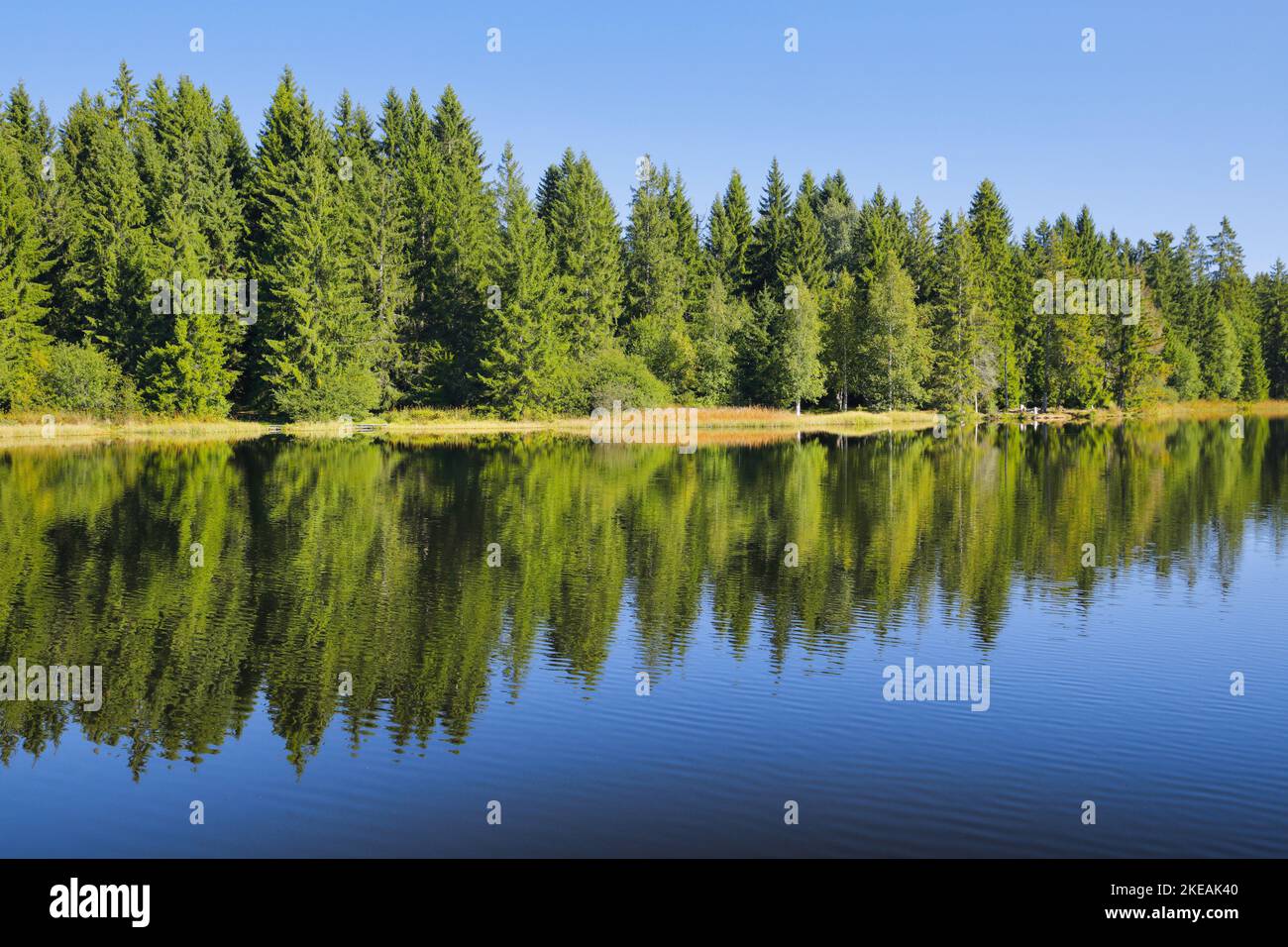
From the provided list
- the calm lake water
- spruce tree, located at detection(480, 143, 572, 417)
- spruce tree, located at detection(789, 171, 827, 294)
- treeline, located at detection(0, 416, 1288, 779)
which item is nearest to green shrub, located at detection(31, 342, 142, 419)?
treeline, located at detection(0, 416, 1288, 779)

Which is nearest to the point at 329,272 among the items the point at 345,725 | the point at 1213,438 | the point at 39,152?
the point at 39,152

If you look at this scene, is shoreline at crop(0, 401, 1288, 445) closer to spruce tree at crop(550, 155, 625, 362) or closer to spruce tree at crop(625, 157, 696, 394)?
spruce tree at crop(625, 157, 696, 394)

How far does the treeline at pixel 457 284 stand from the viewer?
78750 mm

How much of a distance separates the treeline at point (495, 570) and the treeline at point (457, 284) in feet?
89.9

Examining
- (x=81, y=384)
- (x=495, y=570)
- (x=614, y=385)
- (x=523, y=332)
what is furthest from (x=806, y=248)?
(x=495, y=570)

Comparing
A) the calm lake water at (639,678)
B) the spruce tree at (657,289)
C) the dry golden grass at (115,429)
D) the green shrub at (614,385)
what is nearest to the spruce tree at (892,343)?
the spruce tree at (657,289)

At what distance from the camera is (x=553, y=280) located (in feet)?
295

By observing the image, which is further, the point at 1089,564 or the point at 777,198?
the point at 777,198

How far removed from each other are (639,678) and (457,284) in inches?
3066

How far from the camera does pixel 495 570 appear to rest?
26.9m

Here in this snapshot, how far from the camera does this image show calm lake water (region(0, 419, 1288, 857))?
1222cm

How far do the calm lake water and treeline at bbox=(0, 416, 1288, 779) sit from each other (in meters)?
0.13
